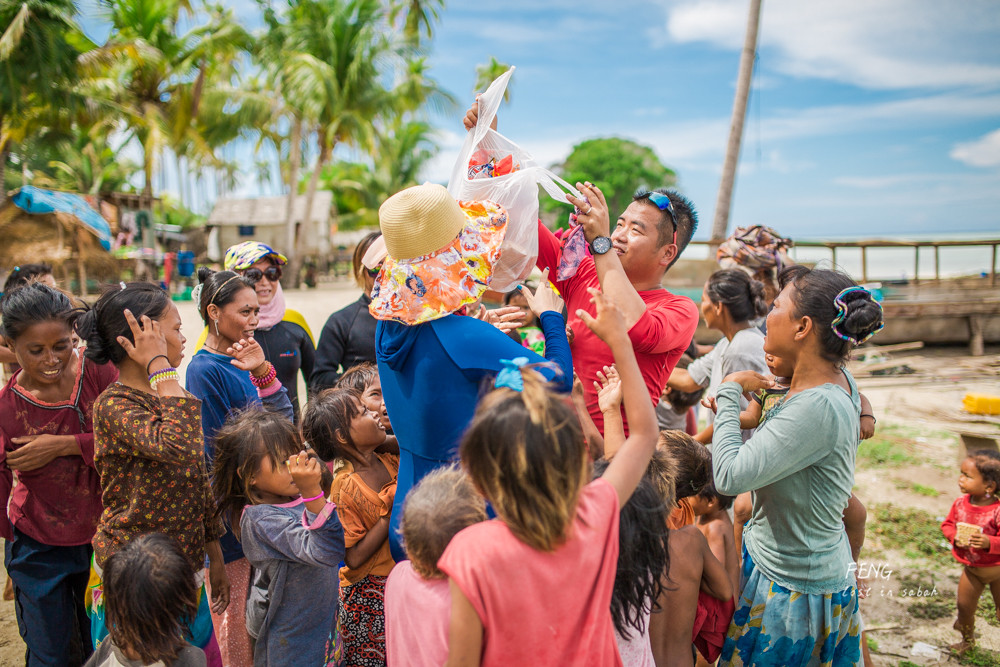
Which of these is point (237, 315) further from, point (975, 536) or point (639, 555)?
point (975, 536)

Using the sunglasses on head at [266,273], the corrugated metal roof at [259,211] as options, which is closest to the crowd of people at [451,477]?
the sunglasses on head at [266,273]

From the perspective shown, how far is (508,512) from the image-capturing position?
1.37 meters

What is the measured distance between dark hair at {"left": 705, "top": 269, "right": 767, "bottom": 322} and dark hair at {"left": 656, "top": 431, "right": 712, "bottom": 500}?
1292 millimetres

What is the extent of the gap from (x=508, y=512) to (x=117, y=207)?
2528 centimetres

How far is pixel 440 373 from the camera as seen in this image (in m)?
1.74

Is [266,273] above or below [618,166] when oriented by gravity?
below

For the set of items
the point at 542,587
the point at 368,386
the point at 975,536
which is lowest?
the point at 975,536

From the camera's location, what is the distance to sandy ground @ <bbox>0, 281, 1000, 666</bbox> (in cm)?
344

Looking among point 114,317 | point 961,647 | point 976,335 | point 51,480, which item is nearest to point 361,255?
point 114,317

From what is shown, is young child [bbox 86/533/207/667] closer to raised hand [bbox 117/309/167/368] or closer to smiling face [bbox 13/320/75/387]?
raised hand [bbox 117/309/167/368]

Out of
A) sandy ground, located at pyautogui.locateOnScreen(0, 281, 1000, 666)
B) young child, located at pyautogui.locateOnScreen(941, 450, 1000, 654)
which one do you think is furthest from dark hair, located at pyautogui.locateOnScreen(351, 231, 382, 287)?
young child, located at pyautogui.locateOnScreen(941, 450, 1000, 654)

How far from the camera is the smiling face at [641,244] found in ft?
7.82

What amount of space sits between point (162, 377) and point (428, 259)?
1.16 meters

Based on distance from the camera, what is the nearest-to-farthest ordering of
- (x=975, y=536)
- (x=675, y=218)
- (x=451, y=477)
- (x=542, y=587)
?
(x=542, y=587) < (x=451, y=477) < (x=675, y=218) < (x=975, y=536)
